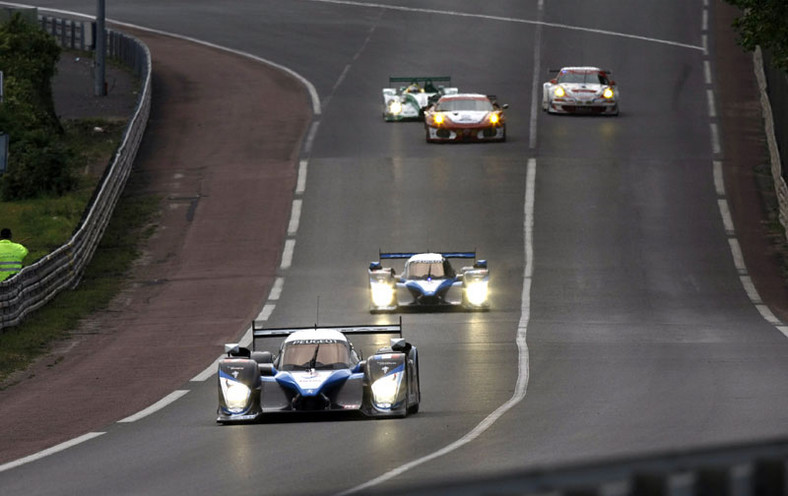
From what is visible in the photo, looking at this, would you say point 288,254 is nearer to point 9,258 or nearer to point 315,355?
point 9,258

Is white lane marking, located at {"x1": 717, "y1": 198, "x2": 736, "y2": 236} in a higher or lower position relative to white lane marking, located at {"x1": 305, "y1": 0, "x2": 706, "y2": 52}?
lower

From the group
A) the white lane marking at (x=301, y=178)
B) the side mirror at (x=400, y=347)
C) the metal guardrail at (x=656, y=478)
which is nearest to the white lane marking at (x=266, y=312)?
the side mirror at (x=400, y=347)

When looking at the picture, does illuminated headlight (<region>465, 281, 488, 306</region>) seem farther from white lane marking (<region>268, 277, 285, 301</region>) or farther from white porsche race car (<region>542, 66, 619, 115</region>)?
white porsche race car (<region>542, 66, 619, 115</region>)

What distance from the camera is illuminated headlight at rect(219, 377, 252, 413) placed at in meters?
17.2

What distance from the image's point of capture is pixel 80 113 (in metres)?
56.4

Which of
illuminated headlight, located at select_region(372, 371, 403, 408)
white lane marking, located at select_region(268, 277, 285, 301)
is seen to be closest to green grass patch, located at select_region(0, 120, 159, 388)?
white lane marking, located at select_region(268, 277, 285, 301)

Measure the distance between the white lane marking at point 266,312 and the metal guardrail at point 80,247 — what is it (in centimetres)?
432

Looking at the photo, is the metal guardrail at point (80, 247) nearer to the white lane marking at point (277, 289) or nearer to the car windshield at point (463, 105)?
the white lane marking at point (277, 289)

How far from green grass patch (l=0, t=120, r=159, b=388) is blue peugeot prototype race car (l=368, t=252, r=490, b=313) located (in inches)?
234

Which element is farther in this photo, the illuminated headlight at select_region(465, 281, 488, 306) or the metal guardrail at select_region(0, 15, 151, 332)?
the illuminated headlight at select_region(465, 281, 488, 306)

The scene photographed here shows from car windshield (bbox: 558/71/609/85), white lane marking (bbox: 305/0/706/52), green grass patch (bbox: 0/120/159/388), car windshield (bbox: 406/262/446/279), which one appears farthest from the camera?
white lane marking (bbox: 305/0/706/52)

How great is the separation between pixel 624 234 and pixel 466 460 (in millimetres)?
25827

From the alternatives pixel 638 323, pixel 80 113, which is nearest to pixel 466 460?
pixel 638 323

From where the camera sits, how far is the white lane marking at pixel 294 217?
4012 cm
